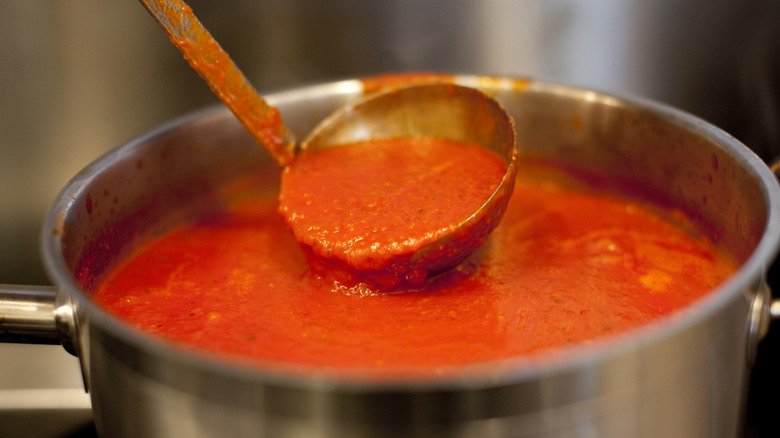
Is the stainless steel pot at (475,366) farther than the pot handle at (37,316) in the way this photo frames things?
No

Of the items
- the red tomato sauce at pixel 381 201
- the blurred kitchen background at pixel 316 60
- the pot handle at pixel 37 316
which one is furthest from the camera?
the blurred kitchen background at pixel 316 60

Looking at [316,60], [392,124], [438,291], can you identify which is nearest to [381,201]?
[438,291]

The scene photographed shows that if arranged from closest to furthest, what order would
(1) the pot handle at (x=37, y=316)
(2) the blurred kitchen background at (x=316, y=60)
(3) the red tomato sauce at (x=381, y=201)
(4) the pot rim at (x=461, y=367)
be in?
(4) the pot rim at (x=461, y=367) → (1) the pot handle at (x=37, y=316) → (3) the red tomato sauce at (x=381, y=201) → (2) the blurred kitchen background at (x=316, y=60)

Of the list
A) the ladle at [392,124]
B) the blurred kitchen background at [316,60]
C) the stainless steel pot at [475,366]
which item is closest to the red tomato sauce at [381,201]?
the ladle at [392,124]

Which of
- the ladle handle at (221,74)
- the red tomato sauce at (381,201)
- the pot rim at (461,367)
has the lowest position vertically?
the red tomato sauce at (381,201)

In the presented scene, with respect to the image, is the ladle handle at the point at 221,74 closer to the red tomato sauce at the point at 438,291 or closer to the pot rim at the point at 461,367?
the red tomato sauce at the point at 438,291

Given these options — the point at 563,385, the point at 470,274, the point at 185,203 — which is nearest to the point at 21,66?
the point at 185,203
